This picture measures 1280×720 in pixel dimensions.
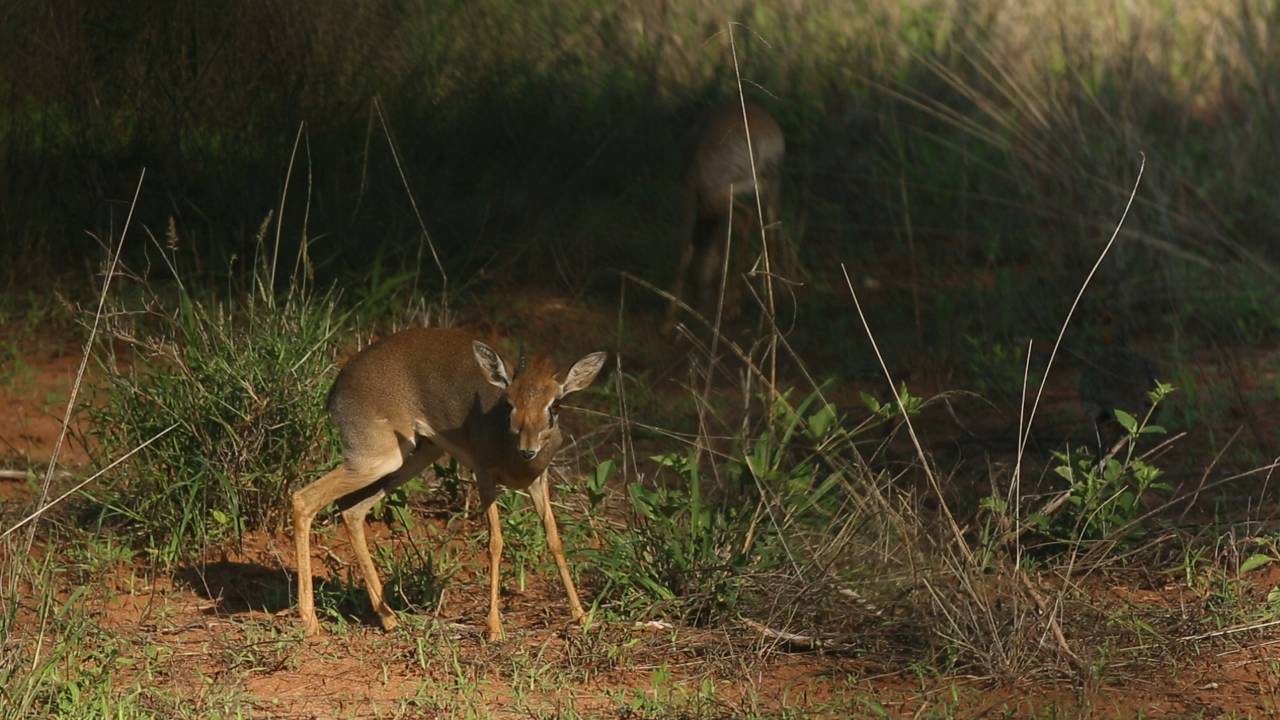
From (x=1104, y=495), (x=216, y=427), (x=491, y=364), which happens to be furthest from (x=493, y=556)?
(x=1104, y=495)

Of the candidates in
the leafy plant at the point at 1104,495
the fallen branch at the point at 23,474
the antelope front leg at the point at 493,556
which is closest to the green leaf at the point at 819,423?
the leafy plant at the point at 1104,495

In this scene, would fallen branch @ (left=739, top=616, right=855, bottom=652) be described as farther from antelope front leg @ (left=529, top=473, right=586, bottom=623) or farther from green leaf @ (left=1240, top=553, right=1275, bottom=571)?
green leaf @ (left=1240, top=553, right=1275, bottom=571)

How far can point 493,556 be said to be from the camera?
15.6ft

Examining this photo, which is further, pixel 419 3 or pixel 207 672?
Answer: pixel 419 3

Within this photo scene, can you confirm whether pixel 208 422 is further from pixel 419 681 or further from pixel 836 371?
pixel 836 371

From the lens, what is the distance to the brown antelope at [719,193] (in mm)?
8297

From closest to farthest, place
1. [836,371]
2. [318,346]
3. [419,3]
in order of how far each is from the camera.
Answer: [318,346] < [836,371] < [419,3]

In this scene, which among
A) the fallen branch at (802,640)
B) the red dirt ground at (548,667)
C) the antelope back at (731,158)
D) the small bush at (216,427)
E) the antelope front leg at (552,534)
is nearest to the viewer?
the red dirt ground at (548,667)

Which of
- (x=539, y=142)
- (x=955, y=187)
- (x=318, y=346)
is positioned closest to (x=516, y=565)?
(x=318, y=346)

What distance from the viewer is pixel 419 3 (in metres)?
8.16

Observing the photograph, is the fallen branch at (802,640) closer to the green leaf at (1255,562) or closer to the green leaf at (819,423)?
the green leaf at (819,423)

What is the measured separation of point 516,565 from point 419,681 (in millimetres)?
959

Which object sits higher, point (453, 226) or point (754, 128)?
point (754, 128)

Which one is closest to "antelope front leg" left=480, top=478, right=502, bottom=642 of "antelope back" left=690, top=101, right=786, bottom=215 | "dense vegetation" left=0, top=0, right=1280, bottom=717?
"dense vegetation" left=0, top=0, right=1280, bottom=717
